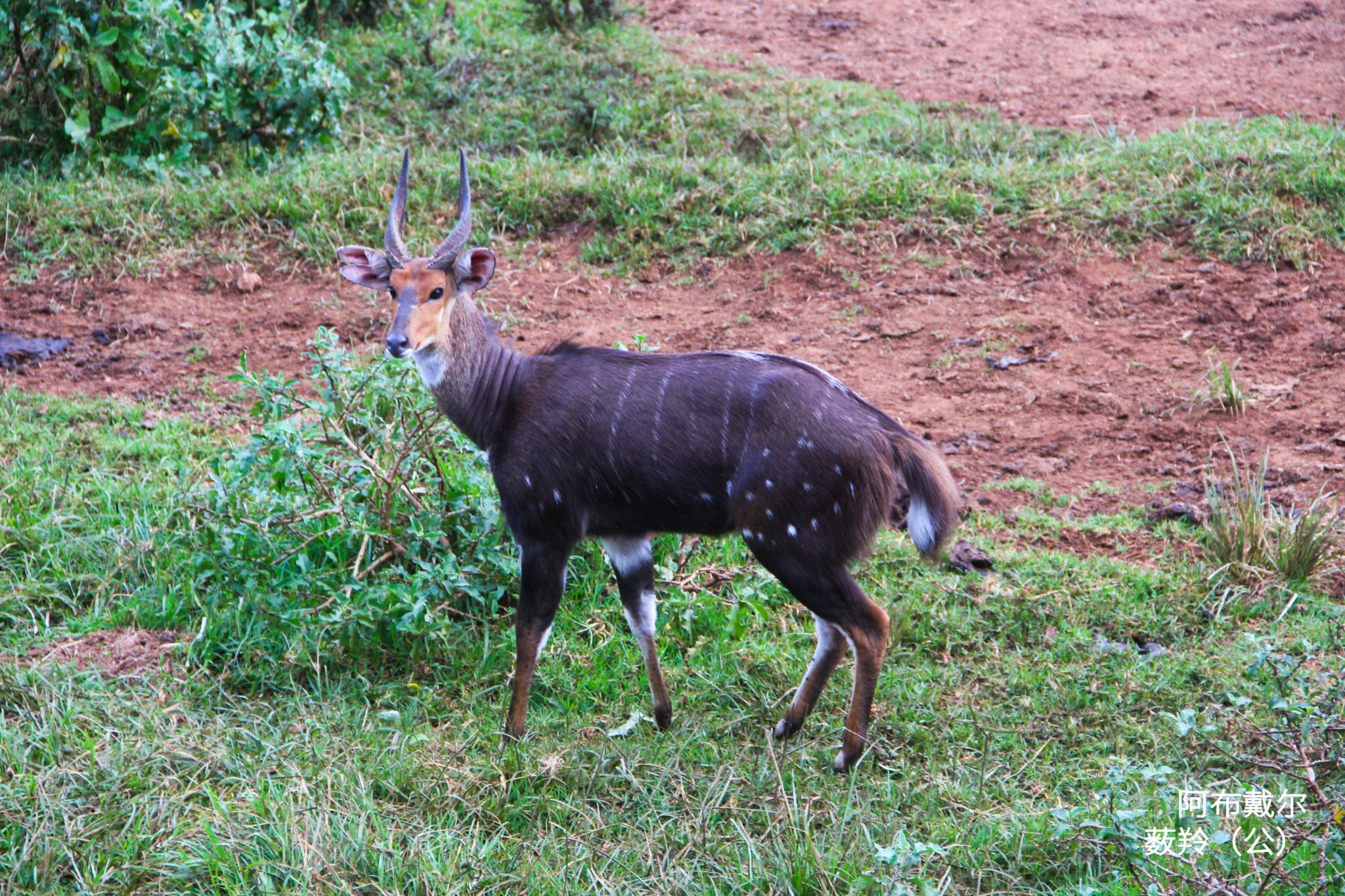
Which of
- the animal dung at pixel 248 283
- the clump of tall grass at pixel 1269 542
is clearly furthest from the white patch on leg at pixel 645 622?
the animal dung at pixel 248 283

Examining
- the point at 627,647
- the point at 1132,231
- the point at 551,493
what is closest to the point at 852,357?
the point at 1132,231

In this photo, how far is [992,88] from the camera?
9.86 metres

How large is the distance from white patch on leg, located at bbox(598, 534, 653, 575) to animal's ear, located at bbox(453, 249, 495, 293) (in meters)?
1.03

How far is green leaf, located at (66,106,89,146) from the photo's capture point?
854 cm

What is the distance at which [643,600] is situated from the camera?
14.6 ft

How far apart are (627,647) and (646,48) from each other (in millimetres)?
6535

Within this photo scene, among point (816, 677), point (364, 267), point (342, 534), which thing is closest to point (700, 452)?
point (816, 677)

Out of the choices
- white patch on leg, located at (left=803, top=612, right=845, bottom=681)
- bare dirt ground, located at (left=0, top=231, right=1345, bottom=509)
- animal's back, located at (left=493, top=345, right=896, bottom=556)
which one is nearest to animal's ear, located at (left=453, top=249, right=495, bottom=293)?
animal's back, located at (left=493, top=345, right=896, bottom=556)

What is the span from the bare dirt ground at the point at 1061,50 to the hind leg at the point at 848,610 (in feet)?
19.9

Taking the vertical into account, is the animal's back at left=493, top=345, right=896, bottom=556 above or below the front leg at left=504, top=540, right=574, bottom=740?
above

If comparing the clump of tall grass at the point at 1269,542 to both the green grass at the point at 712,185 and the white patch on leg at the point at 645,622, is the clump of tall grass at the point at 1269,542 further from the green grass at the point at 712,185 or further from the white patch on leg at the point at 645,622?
the green grass at the point at 712,185

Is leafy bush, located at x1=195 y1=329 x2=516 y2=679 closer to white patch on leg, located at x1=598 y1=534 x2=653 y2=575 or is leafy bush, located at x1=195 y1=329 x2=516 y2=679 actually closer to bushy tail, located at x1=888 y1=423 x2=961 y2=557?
white patch on leg, located at x1=598 y1=534 x2=653 y2=575

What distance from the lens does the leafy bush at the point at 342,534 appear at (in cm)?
466

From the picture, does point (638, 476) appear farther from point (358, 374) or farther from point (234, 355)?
point (234, 355)
